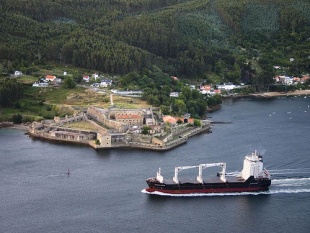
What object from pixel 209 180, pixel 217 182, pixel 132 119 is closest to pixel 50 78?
pixel 132 119

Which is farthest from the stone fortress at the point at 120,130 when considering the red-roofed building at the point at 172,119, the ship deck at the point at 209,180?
the ship deck at the point at 209,180

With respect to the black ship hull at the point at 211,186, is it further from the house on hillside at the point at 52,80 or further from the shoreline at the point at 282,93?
the shoreline at the point at 282,93

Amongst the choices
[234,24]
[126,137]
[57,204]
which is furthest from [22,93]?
[234,24]

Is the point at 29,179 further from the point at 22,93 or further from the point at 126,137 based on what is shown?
the point at 22,93

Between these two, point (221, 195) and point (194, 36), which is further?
point (194, 36)

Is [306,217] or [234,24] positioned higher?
[234,24]

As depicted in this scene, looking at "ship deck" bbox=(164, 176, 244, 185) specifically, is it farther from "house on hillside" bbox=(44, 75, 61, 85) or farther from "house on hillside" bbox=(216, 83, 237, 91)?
"house on hillside" bbox=(216, 83, 237, 91)

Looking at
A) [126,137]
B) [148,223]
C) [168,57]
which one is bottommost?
[148,223]

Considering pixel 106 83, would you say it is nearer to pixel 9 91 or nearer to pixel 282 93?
pixel 9 91

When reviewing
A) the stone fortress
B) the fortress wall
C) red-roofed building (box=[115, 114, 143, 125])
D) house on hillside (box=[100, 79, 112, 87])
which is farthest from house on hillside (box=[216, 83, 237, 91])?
red-roofed building (box=[115, 114, 143, 125])
